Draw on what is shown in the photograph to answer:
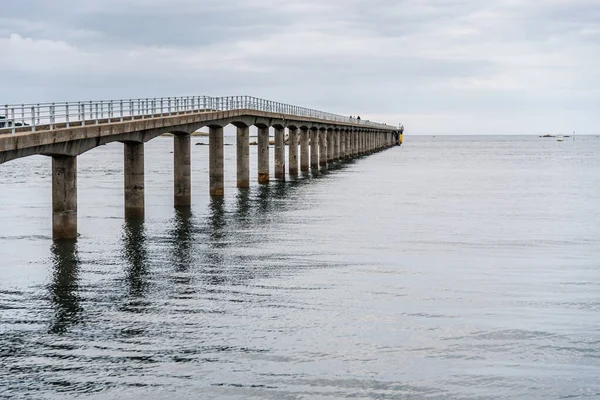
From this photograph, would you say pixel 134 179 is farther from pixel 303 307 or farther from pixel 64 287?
pixel 303 307

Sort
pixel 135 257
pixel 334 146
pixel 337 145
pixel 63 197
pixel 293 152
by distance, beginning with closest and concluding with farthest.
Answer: pixel 135 257 < pixel 63 197 < pixel 293 152 < pixel 337 145 < pixel 334 146

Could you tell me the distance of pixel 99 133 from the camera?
40000 mm

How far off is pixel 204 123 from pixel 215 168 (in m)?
6.28

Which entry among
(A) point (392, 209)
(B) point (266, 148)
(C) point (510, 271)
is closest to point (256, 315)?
(C) point (510, 271)

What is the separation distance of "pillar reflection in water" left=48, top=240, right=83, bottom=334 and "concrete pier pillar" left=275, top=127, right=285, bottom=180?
45.5 m

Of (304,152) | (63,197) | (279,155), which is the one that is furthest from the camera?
(304,152)

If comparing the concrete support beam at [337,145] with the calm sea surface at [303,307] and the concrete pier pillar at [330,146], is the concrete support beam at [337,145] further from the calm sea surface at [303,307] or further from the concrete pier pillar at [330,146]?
the calm sea surface at [303,307]

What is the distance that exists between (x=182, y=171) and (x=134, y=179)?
7.71 meters

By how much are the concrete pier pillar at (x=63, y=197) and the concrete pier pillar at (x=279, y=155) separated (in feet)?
146

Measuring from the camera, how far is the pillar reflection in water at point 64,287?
75.8 ft

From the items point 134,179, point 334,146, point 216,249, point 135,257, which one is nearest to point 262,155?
point 134,179

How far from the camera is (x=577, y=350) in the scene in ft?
65.7

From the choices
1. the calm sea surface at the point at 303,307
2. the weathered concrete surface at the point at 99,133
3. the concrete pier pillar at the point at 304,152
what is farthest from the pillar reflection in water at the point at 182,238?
the concrete pier pillar at the point at 304,152

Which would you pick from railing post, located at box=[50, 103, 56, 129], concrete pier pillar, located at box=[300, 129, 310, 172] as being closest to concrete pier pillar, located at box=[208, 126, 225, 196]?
railing post, located at box=[50, 103, 56, 129]
